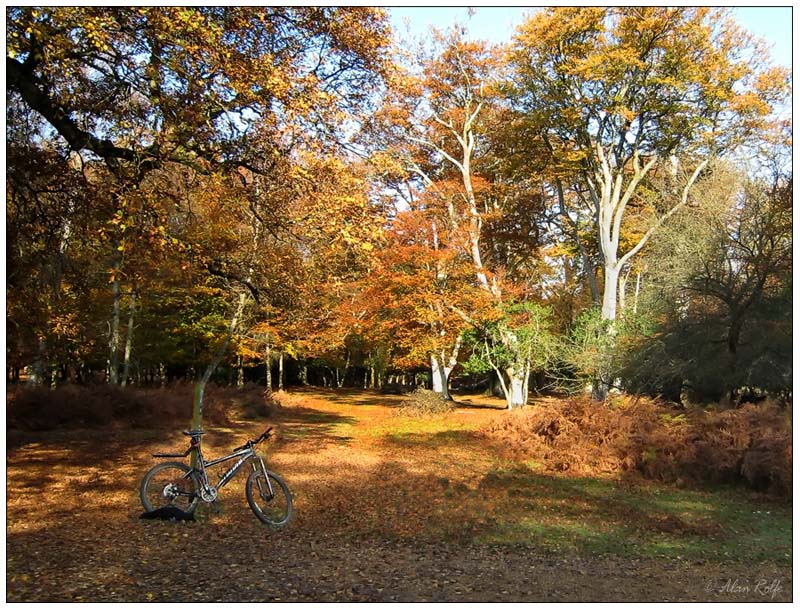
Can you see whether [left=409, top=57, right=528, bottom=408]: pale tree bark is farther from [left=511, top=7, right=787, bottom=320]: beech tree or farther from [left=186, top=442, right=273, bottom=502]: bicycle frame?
[left=186, top=442, right=273, bottom=502]: bicycle frame

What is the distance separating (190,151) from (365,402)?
2192 cm

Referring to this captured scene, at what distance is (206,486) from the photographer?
20.7 feet

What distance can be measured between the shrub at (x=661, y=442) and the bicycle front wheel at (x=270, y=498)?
671 centimetres

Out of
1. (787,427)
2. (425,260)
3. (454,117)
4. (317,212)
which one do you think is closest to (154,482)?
(317,212)

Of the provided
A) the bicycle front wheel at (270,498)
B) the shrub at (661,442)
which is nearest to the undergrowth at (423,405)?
the shrub at (661,442)

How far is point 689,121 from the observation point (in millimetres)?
20234

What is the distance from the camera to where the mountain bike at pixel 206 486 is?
6125 mm

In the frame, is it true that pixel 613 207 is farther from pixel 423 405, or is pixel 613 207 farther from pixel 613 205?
pixel 423 405

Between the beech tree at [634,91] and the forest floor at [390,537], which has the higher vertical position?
the beech tree at [634,91]

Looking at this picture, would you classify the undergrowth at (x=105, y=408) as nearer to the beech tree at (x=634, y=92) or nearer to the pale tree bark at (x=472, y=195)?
the pale tree bark at (x=472, y=195)

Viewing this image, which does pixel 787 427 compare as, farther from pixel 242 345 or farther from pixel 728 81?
pixel 242 345

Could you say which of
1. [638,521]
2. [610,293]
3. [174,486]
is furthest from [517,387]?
[174,486]

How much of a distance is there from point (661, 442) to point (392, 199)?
1638 centimetres

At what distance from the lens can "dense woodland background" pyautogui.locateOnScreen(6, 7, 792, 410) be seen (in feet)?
25.5
